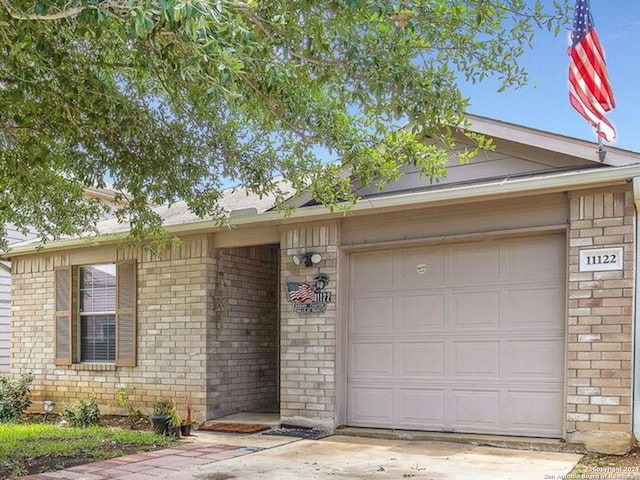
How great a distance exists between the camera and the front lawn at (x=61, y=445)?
614 centimetres

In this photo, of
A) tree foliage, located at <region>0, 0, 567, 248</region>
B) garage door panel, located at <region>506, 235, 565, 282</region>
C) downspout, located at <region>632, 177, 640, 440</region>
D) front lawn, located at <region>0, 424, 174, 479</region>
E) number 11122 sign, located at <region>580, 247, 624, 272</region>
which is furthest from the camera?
garage door panel, located at <region>506, 235, 565, 282</region>

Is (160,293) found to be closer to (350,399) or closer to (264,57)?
(350,399)

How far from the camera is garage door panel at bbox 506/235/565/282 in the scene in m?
6.49

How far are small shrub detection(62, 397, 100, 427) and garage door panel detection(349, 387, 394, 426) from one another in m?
3.72

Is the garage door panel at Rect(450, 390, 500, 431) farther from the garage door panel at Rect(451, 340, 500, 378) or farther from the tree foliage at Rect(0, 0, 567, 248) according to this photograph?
the tree foliage at Rect(0, 0, 567, 248)

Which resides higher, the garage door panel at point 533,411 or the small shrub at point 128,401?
the garage door panel at point 533,411

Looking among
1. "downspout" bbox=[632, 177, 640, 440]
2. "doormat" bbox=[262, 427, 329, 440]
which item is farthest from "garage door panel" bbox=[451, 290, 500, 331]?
"doormat" bbox=[262, 427, 329, 440]

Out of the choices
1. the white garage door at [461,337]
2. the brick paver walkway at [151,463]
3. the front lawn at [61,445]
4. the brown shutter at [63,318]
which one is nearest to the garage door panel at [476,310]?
the white garage door at [461,337]

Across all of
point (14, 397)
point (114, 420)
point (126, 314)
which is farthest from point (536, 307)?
point (14, 397)

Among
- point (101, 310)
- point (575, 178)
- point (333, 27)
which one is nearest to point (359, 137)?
point (333, 27)

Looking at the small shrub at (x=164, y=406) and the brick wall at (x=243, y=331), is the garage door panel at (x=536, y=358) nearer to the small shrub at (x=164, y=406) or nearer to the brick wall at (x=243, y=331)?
the brick wall at (x=243, y=331)

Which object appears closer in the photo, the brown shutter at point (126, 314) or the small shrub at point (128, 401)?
the small shrub at point (128, 401)

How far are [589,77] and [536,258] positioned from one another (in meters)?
1.88

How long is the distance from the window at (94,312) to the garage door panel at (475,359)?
4781mm
